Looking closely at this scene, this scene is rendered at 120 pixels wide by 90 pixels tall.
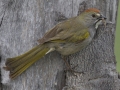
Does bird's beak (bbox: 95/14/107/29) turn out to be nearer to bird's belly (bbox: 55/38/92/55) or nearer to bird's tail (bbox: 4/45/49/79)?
bird's belly (bbox: 55/38/92/55)

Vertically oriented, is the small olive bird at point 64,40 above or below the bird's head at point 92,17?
below

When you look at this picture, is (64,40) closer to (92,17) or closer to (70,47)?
(70,47)

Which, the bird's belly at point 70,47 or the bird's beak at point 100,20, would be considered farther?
the bird's beak at point 100,20

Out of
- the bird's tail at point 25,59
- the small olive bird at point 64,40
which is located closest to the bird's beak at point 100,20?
the small olive bird at point 64,40

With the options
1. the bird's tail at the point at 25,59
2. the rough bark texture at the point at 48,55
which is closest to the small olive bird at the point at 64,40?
the bird's tail at the point at 25,59

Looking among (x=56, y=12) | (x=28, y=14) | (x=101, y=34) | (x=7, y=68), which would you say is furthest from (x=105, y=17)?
(x=7, y=68)

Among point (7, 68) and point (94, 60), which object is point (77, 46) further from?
point (7, 68)

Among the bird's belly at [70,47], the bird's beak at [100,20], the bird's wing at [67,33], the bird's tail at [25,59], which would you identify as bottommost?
the bird's tail at [25,59]

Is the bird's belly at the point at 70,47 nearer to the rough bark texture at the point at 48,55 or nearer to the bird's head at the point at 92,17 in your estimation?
the rough bark texture at the point at 48,55
